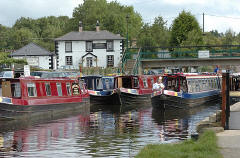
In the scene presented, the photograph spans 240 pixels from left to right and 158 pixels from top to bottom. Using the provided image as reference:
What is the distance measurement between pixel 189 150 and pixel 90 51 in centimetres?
6000

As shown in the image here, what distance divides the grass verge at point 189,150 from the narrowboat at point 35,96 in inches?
565

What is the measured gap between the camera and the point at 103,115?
32.8 meters

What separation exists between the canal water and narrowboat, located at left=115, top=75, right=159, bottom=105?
6600 mm

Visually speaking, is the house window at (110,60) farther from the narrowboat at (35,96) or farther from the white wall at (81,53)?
the narrowboat at (35,96)

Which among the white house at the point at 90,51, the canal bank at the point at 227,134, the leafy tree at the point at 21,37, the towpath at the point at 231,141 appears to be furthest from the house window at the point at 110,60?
the leafy tree at the point at 21,37

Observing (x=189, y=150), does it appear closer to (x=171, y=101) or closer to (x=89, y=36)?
(x=171, y=101)

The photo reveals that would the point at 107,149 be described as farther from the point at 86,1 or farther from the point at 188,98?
the point at 86,1

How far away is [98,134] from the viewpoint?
22.3 m

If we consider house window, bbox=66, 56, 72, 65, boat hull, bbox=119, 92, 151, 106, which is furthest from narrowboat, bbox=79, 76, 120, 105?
house window, bbox=66, 56, 72, 65

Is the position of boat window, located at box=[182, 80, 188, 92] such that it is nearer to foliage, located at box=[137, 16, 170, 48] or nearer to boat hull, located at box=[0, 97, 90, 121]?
boat hull, located at box=[0, 97, 90, 121]

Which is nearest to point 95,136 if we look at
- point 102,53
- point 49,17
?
point 102,53

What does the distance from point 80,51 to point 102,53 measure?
10.8 ft

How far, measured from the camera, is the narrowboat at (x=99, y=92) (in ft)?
134

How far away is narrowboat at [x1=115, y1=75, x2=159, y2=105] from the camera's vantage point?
1582 inches
